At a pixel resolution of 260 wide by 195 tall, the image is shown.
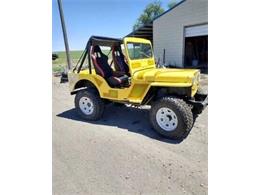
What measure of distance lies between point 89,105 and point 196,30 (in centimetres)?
947

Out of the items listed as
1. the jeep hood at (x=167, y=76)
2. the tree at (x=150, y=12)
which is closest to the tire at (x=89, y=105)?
the jeep hood at (x=167, y=76)

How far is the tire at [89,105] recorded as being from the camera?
463 cm

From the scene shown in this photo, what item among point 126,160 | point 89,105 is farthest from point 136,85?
point 126,160

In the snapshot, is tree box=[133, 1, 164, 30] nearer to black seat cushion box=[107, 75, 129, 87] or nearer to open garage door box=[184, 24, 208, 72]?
open garage door box=[184, 24, 208, 72]

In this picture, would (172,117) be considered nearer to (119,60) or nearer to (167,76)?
(167,76)

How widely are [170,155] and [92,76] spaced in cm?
249

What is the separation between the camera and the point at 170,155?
10.1 feet

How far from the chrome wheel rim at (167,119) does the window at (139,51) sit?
1363 mm

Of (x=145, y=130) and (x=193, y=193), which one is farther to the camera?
(x=145, y=130)

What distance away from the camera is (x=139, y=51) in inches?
184

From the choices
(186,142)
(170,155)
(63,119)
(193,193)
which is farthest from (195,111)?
(63,119)

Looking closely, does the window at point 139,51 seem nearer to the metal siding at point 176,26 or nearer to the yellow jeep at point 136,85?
the yellow jeep at point 136,85

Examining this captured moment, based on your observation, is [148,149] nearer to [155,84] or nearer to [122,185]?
[122,185]

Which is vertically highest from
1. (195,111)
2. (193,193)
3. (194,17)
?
(194,17)
